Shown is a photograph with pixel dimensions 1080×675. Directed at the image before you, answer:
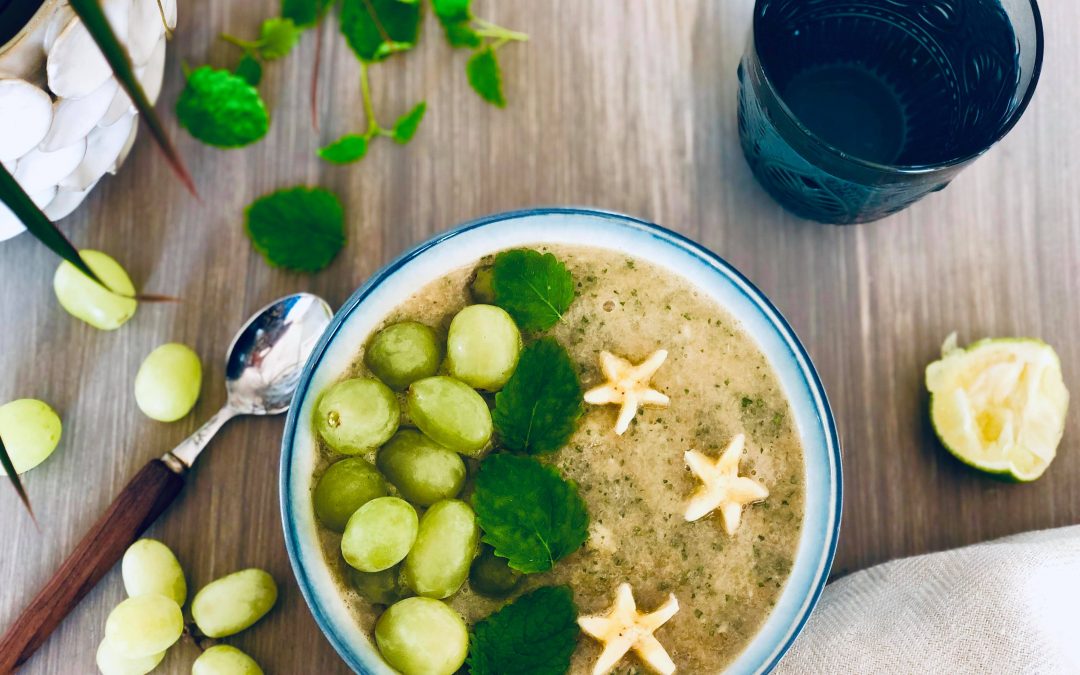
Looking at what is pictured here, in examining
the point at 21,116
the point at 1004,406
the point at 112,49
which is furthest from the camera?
the point at 1004,406

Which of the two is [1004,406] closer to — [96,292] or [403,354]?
[403,354]

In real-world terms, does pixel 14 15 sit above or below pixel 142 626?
above

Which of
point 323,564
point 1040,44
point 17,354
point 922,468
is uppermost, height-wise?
point 1040,44

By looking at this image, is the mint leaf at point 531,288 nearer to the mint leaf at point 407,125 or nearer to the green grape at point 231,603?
the mint leaf at point 407,125

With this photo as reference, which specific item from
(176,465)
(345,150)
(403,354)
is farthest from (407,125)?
(176,465)

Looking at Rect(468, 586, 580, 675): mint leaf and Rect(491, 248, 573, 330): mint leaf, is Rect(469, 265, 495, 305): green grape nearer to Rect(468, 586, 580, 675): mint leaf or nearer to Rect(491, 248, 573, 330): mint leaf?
Rect(491, 248, 573, 330): mint leaf

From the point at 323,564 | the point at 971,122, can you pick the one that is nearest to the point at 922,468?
the point at 971,122

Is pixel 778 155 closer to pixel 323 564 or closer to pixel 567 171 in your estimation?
pixel 567 171
